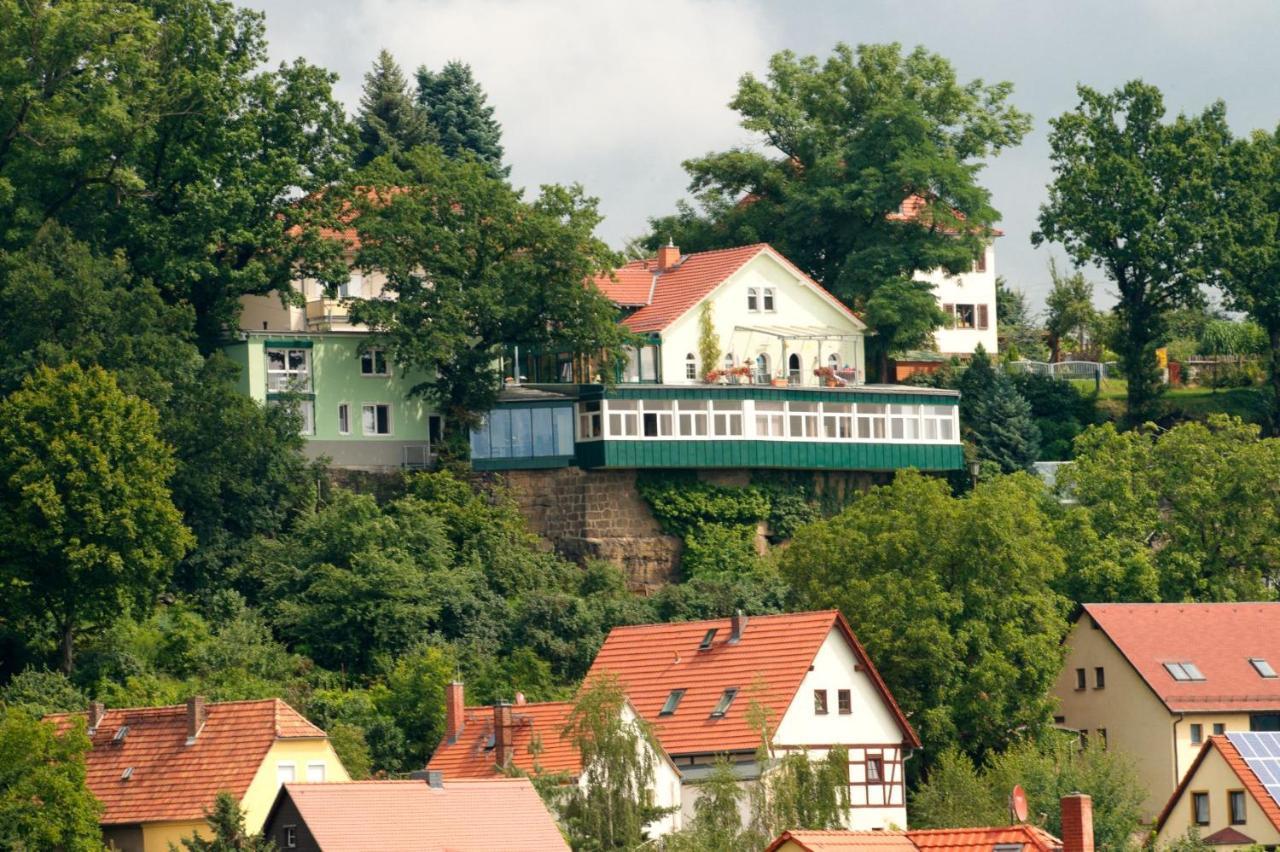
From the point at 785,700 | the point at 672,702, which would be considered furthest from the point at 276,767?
the point at 785,700

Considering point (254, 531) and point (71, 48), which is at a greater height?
point (71, 48)

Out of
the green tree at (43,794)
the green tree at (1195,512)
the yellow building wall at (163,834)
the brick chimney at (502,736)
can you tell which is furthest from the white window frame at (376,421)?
the green tree at (43,794)

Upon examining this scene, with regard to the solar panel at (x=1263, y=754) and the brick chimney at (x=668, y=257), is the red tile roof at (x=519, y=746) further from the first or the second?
the brick chimney at (x=668, y=257)

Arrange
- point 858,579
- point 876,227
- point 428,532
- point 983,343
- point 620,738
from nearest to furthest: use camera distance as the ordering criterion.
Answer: point 620,738, point 858,579, point 428,532, point 876,227, point 983,343

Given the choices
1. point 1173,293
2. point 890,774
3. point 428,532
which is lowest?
point 890,774

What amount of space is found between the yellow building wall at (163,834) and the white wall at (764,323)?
2832 centimetres

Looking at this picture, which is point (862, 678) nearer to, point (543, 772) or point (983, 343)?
point (543, 772)

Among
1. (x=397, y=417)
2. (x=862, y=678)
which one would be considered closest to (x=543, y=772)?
(x=862, y=678)

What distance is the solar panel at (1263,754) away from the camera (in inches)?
2522

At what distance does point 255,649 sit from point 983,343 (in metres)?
38.7

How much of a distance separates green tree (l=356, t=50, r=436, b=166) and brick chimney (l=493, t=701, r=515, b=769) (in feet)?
149

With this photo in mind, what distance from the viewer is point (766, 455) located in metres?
84.7

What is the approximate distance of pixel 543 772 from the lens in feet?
207

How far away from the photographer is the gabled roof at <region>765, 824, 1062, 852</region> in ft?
171
